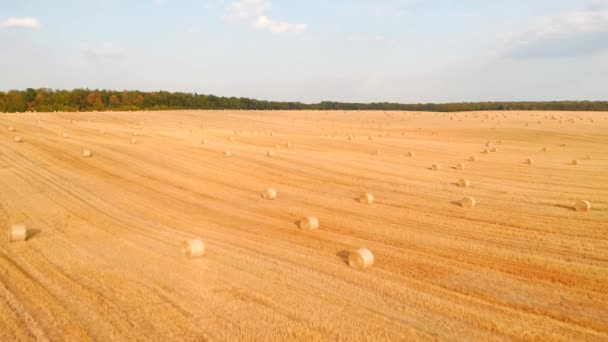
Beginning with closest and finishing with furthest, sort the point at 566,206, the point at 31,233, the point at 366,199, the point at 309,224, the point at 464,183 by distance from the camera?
the point at 31,233
the point at 309,224
the point at 566,206
the point at 366,199
the point at 464,183

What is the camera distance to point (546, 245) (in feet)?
21.6

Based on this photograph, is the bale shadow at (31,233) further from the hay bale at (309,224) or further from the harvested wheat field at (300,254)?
the hay bale at (309,224)

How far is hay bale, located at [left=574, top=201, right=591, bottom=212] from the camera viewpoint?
26.9 feet

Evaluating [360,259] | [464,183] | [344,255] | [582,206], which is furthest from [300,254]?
[464,183]

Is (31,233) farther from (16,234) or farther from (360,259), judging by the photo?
(360,259)

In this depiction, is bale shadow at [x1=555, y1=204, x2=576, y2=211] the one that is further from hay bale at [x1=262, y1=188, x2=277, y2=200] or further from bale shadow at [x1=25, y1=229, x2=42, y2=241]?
bale shadow at [x1=25, y1=229, x2=42, y2=241]

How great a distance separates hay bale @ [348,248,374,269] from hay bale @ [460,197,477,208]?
143 inches

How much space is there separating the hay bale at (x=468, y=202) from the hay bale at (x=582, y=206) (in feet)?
5.93

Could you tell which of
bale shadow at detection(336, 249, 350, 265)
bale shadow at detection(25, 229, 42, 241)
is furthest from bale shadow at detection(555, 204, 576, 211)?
bale shadow at detection(25, 229, 42, 241)


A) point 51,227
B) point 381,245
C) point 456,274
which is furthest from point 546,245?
point 51,227

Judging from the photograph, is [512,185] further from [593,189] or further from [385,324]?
[385,324]

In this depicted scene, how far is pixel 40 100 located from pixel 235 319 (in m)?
62.6

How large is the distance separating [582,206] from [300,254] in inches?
218

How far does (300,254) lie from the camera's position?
648cm
